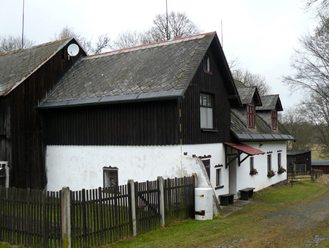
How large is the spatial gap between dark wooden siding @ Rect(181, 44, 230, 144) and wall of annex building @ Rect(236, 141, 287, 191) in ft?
8.58

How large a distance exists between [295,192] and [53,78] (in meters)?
14.0

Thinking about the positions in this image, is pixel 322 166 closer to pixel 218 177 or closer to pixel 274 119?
pixel 274 119

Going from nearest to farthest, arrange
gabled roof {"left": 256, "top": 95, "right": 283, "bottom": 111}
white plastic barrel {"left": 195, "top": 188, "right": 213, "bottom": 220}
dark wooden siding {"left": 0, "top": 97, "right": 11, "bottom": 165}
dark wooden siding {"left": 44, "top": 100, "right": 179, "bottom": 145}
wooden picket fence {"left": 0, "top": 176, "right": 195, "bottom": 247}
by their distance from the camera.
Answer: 1. wooden picket fence {"left": 0, "top": 176, "right": 195, "bottom": 247}
2. white plastic barrel {"left": 195, "top": 188, "right": 213, "bottom": 220}
3. dark wooden siding {"left": 44, "top": 100, "right": 179, "bottom": 145}
4. dark wooden siding {"left": 0, "top": 97, "right": 11, "bottom": 165}
5. gabled roof {"left": 256, "top": 95, "right": 283, "bottom": 111}

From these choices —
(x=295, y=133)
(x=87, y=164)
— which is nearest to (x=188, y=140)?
(x=87, y=164)

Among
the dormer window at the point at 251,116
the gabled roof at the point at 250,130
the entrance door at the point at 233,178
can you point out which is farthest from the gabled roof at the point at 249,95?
the entrance door at the point at 233,178

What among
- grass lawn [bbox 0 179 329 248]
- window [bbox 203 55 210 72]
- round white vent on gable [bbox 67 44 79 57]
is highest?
round white vent on gable [bbox 67 44 79 57]

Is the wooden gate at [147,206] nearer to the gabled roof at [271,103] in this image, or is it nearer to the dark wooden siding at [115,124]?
the dark wooden siding at [115,124]

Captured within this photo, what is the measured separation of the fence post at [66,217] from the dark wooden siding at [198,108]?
225 inches

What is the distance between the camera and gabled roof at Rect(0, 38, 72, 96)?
622 inches

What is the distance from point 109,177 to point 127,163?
49.6 inches

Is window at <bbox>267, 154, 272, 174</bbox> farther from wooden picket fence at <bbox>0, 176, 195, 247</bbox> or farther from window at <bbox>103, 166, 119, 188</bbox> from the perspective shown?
wooden picket fence at <bbox>0, 176, 195, 247</bbox>

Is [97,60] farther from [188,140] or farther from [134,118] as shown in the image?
[188,140]

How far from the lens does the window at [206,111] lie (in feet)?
48.8

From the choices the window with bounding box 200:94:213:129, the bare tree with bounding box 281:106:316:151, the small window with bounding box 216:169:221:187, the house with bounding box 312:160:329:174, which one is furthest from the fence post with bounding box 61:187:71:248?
the bare tree with bounding box 281:106:316:151
